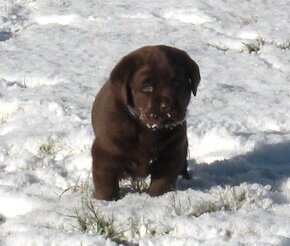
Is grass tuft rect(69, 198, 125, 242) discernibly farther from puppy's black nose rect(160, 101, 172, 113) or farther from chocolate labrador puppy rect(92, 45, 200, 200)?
puppy's black nose rect(160, 101, 172, 113)

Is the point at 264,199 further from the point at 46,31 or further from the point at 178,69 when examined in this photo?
the point at 46,31

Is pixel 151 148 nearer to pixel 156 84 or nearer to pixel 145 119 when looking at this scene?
pixel 145 119

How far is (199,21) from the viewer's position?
881cm

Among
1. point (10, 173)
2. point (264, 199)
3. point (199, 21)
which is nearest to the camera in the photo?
point (264, 199)

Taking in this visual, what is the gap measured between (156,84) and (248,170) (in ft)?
3.79

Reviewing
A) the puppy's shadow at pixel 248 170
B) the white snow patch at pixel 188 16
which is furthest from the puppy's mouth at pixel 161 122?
the white snow patch at pixel 188 16

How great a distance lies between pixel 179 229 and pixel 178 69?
30.8 inches

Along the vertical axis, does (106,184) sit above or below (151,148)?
below

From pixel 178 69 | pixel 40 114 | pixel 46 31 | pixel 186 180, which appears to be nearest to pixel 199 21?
pixel 46 31

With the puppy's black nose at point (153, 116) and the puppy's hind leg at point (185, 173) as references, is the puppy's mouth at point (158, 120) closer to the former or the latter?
the puppy's black nose at point (153, 116)

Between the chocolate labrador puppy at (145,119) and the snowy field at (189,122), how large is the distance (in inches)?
5.9

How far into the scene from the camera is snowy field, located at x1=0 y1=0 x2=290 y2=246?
12.9 ft

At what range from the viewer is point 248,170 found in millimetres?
4883

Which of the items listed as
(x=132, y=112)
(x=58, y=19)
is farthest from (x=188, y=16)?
(x=132, y=112)
